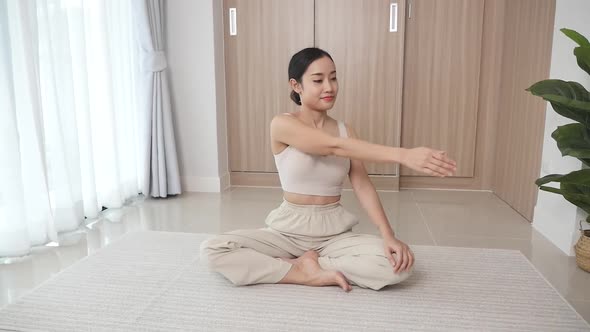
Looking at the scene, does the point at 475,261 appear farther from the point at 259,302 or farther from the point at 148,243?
the point at 148,243

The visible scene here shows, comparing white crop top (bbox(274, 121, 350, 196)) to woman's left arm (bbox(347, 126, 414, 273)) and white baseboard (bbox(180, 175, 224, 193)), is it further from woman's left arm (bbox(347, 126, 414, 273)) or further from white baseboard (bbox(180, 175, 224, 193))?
white baseboard (bbox(180, 175, 224, 193))

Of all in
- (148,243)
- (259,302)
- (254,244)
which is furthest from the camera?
(148,243)

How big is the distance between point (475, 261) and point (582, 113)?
2.64ft

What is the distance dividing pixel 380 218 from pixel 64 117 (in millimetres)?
1879

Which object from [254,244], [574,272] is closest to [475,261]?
[574,272]

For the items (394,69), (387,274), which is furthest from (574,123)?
(394,69)

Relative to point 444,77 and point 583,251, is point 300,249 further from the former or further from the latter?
point 444,77

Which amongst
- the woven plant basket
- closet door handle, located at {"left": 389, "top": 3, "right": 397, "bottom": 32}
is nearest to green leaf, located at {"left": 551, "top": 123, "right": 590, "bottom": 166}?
the woven plant basket

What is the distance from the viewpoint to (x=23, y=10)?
2215mm

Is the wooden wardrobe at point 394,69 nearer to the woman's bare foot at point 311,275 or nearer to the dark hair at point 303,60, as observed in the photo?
the dark hair at point 303,60

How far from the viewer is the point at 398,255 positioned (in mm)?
1732

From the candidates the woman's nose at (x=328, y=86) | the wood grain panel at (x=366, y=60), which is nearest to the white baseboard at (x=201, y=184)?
the wood grain panel at (x=366, y=60)

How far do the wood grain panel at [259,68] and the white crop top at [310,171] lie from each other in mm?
1932

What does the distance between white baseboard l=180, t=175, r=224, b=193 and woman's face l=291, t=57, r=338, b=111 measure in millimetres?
2053
